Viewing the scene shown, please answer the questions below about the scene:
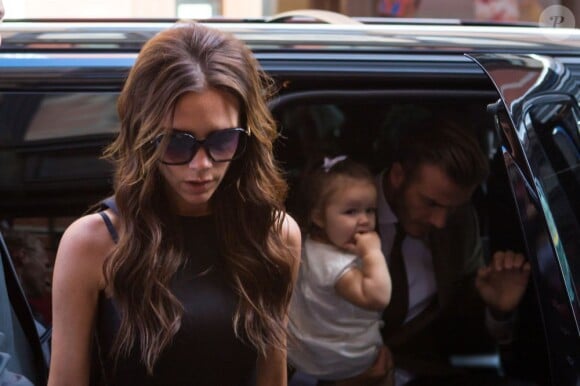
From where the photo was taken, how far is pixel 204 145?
1.79m

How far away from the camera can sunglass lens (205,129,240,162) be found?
1797 millimetres

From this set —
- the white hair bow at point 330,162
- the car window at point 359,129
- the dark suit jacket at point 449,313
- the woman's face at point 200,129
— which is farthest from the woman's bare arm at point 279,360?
the dark suit jacket at point 449,313

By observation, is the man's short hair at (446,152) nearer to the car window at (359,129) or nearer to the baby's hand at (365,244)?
the car window at (359,129)

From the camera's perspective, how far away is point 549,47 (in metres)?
2.36

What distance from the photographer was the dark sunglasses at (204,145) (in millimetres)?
1772

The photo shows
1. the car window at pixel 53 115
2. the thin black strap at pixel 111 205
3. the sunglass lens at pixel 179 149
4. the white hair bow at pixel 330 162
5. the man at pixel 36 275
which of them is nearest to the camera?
the sunglass lens at pixel 179 149

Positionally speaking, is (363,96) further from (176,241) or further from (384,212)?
(176,241)

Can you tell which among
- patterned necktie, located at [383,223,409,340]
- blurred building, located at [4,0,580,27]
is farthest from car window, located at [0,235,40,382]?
blurred building, located at [4,0,580,27]

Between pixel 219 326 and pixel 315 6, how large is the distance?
198 inches

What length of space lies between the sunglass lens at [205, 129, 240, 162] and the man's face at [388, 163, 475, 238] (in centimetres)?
119

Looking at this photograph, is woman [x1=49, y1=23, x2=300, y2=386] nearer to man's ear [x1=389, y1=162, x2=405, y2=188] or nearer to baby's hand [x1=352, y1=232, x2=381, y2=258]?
baby's hand [x1=352, y1=232, x2=381, y2=258]

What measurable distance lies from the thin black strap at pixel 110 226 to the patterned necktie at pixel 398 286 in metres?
1.26

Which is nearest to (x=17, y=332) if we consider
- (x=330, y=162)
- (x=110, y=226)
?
(x=110, y=226)

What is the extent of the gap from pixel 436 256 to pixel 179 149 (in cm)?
142
